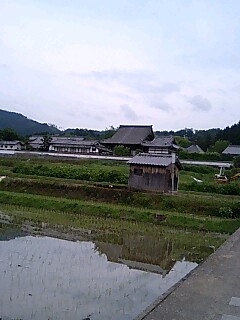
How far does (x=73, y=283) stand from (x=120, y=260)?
3.28 metres

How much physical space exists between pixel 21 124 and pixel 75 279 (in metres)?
169

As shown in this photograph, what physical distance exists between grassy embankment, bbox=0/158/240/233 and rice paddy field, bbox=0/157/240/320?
0.17ft

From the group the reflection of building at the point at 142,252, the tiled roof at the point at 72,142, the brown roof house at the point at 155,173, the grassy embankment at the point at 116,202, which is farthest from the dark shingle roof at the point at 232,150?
the reflection of building at the point at 142,252

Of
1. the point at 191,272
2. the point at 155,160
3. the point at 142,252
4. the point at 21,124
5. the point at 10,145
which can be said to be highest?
the point at 21,124

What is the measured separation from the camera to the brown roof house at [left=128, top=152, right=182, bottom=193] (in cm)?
2342

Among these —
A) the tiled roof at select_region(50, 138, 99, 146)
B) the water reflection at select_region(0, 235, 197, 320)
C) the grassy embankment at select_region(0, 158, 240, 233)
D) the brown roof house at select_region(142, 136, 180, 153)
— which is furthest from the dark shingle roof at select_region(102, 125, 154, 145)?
the water reflection at select_region(0, 235, 197, 320)

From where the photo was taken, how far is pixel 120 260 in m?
13.3

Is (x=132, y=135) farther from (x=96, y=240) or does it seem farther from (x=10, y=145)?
(x=96, y=240)

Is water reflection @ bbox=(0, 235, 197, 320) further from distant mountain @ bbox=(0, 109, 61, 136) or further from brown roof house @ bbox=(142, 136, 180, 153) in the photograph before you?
distant mountain @ bbox=(0, 109, 61, 136)

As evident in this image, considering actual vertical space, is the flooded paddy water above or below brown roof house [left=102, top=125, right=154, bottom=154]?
below

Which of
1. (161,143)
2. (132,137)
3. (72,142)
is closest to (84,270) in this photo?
(161,143)

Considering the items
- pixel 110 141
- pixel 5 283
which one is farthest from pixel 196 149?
pixel 5 283

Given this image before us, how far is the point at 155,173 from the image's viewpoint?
77.6 feet

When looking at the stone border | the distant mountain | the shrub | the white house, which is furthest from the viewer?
the distant mountain
